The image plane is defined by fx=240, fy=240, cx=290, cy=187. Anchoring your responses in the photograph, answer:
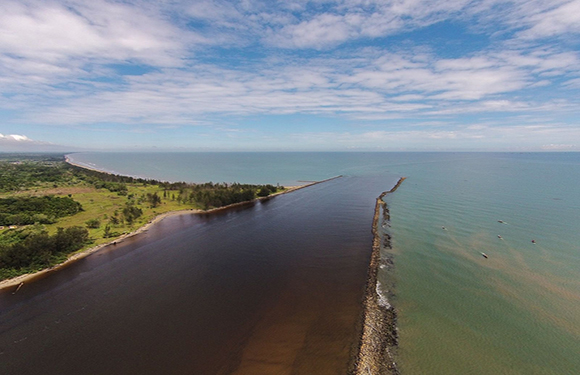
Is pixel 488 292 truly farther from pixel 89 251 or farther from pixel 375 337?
pixel 89 251

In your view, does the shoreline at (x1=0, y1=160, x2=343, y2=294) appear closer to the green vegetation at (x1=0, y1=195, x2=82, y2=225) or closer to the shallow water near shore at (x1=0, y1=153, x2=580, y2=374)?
the shallow water near shore at (x1=0, y1=153, x2=580, y2=374)

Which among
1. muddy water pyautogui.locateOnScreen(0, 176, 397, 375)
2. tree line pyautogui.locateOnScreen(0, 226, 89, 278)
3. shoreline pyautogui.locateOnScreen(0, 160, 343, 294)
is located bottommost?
muddy water pyautogui.locateOnScreen(0, 176, 397, 375)

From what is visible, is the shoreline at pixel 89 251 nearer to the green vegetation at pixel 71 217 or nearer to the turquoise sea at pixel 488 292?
the green vegetation at pixel 71 217

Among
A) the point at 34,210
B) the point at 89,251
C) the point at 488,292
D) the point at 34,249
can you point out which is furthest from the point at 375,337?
the point at 34,210

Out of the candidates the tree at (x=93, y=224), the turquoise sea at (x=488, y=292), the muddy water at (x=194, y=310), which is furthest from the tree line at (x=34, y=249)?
the turquoise sea at (x=488, y=292)

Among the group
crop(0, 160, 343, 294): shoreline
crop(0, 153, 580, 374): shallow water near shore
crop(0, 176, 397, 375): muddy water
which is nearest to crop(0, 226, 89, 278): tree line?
crop(0, 160, 343, 294): shoreline

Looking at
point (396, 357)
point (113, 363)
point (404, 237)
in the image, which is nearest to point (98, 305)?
point (113, 363)

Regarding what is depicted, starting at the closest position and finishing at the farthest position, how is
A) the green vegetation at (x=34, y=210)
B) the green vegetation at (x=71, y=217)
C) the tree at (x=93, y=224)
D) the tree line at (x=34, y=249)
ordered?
1. the tree line at (x=34, y=249)
2. the green vegetation at (x=71, y=217)
3. the green vegetation at (x=34, y=210)
4. the tree at (x=93, y=224)
